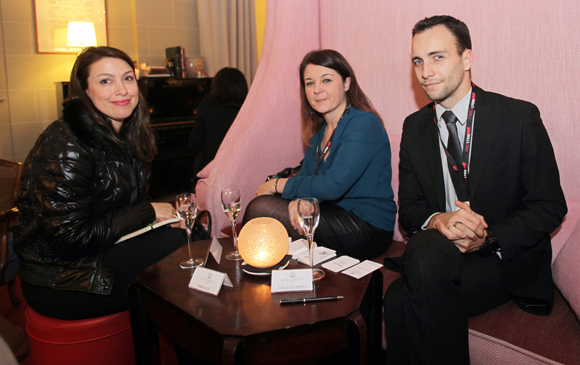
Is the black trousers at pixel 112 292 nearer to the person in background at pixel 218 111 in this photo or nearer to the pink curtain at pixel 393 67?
the pink curtain at pixel 393 67

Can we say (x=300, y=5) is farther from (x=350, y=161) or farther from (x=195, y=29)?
(x=195, y=29)

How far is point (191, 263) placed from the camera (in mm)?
1431

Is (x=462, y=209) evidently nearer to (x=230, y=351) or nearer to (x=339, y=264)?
(x=339, y=264)

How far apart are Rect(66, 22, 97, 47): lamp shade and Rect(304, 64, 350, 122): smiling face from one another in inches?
114

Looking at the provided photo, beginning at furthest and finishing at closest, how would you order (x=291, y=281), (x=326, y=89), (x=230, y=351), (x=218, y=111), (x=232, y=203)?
(x=218, y=111), (x=326, y=89), (x=232, y=203), (x=291, y=281), (x=230, y=351)

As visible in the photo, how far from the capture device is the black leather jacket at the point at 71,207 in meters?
1.49

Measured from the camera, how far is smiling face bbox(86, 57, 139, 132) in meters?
1.68

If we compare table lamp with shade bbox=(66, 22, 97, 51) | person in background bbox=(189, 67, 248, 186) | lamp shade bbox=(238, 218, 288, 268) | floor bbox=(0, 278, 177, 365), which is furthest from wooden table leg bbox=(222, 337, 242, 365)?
table lamp with shade bbox=(66, 22, 97, 51)

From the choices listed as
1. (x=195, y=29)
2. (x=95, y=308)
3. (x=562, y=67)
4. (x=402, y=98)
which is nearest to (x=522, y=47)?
Answer: (x=562, y=67)

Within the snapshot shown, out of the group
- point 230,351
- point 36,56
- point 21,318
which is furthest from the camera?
point 36,56

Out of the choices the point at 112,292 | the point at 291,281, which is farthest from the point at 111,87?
the point at 291,281

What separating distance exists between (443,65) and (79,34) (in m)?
3.62

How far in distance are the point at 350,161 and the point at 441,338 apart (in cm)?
84

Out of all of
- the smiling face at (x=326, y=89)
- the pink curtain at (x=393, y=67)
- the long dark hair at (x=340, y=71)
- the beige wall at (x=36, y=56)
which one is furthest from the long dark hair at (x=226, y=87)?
the beige wall at (x=36, y=56)
